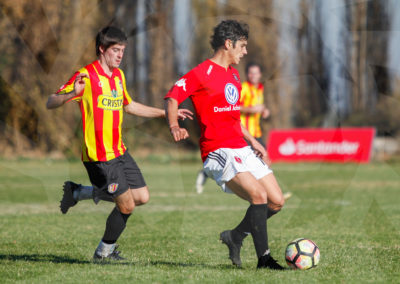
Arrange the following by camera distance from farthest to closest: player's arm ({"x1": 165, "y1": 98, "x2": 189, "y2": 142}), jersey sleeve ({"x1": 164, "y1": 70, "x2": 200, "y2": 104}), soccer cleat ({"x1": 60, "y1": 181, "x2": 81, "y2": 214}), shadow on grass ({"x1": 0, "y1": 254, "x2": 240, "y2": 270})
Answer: soccer cleat ({"x1": 60, "y1": 181, "x2": 81, "y2": 214}) → shadow on grass ({"x1": 0, "y1": 254, "x2": 240, "y2": 270}) → jersey sleeve ({"x1": 164, "y1": 70, "x2": 200, "y2": 104}) → player's arm ({"x1": 165, "y1": 98, "x2": 189, "y2": 142})

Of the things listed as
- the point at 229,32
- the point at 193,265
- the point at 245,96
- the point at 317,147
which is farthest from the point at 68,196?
the point at 317,147

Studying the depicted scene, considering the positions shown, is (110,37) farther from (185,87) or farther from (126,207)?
(126,207)

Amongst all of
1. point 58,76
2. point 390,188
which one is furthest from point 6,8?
point 390,188

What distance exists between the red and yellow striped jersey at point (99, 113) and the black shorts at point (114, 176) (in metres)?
0.06

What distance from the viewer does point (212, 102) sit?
15.5ft

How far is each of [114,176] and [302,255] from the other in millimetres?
1745

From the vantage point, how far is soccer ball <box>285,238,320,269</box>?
459cm

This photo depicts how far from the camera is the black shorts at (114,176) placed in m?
5.01

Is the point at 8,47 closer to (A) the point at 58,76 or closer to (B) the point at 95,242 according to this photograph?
(A) the point at 58,76

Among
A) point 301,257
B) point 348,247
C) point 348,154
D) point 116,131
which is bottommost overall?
point 348,154

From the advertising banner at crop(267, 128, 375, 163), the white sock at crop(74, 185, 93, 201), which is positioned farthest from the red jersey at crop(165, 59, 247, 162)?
the advertising banner at crop(267, 128, 375, 163)

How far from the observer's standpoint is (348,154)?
21.5 metres

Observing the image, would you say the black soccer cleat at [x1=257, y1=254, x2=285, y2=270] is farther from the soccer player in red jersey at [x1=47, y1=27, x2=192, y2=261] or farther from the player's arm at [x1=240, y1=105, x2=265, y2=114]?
the player's arm at [x1=240, y1=105, x2=265, y2=114]

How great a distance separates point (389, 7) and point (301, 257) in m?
30.0
